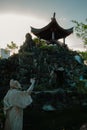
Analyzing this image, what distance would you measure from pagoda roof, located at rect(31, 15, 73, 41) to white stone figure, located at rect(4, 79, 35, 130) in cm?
3174

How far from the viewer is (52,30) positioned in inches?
1512

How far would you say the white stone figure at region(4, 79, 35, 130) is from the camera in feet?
21.0

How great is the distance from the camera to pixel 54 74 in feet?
108

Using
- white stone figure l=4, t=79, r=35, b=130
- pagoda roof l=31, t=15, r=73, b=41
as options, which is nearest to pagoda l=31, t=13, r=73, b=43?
pagoda roof l=31, t=15, r=73, b=41

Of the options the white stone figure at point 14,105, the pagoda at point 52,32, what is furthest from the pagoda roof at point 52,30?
the white stone figure at point 14,105

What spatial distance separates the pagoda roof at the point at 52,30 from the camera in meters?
37.6

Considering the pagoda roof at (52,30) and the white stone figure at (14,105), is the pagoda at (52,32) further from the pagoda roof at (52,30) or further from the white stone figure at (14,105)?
the white stone figure at (14,105)

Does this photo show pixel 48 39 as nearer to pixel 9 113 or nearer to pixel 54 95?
pixel 54 95

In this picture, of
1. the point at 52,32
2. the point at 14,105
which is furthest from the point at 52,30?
the point at 14,105

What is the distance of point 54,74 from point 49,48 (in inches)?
162

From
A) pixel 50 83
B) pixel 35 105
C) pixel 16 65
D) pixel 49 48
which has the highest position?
pixel 49 48

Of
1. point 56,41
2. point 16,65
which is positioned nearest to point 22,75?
point 16,65

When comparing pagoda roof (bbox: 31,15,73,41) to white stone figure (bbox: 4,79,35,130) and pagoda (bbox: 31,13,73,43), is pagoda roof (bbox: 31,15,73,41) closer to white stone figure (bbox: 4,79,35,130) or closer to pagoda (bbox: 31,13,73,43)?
pagoda (bbox: 31,13,73,43)

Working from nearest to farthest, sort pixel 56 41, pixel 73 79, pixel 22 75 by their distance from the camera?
pixel 22 75 < pixel 73 79 < pixel 56 41
